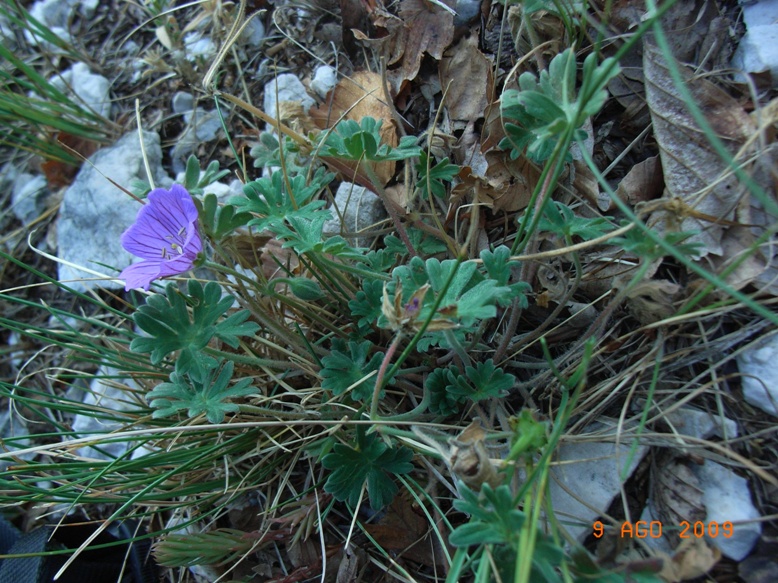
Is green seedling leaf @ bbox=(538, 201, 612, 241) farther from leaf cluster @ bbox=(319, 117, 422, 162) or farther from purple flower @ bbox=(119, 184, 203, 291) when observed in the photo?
purple flower @ bbox=(119, 184, 203, 291)

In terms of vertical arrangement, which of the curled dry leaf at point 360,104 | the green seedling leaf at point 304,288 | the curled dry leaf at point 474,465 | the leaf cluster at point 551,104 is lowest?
Result: the curled dry leaf at point 474,465

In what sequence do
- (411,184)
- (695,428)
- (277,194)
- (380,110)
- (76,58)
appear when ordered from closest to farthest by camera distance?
(695,428) → (277,194) → (411,184) → (380,110) → (76,58)

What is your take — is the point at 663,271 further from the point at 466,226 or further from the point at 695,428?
the point at 466,226

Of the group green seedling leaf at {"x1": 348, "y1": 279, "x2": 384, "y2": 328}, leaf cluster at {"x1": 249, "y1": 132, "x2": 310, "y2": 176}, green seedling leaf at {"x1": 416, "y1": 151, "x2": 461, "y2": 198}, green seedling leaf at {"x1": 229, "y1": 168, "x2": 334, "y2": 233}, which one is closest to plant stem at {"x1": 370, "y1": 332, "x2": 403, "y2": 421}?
green seedling leaf at {"x1": 348, "y1": 279, "x2": 384, "y2": 328}

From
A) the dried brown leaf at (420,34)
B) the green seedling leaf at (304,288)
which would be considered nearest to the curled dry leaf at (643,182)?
the dried brown leaf at (420,34)

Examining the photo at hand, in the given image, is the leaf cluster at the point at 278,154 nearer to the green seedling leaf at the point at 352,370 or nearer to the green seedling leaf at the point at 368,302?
the green seedling leaf at the point at 368,302

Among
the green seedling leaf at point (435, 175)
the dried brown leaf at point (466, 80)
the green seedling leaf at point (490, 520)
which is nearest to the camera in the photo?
the green seedling leaf at point (490, 520)

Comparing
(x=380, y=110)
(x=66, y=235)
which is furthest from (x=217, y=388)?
(x=66, y=235)
